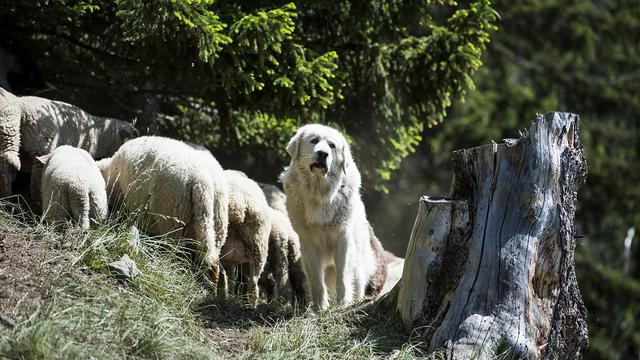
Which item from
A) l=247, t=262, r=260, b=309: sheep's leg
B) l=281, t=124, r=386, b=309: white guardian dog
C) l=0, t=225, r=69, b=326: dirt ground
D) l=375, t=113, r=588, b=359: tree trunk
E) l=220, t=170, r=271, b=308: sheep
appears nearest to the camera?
l=0, t=225, r=69, b=326: dirt ground

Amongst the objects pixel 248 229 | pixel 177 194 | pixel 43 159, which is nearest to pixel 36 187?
pixel 43 159

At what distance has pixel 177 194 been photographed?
824 cm

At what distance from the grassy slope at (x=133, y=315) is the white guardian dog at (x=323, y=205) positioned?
1132mm

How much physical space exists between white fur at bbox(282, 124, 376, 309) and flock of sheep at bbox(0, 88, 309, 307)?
0.73 metres

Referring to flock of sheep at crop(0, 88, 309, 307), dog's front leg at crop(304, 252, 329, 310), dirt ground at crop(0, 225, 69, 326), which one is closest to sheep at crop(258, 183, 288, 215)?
flock of sheep at crop(0, 88, 309, 307)

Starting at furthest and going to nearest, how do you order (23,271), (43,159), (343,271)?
1. (343,271)
2. (43,159)
3. (23,271)

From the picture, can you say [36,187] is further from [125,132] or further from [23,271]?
[23,271]

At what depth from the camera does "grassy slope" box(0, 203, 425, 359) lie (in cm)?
567

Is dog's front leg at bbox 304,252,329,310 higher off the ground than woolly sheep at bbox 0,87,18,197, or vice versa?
woolly sheep at bbox 0,87,18,197

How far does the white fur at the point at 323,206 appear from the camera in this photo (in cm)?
861

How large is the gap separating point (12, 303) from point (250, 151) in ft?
22.2

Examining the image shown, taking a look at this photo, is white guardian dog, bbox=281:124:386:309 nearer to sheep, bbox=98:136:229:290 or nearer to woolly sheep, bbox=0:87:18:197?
sheep, bbox=98:136:229:290

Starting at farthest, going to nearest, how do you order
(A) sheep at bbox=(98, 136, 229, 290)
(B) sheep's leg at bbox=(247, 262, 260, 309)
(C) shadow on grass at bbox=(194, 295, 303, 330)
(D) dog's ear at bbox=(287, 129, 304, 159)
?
(B) sheep's leg at bbox=(247, 262, 260, 309) → (D) dog's ear at bbox=(287, 129, 304, 159) → (A) sheep at bbox=(98, 136, 229, 290) → (C) shadow on grass at bbox=(194, 295, 303, 330)

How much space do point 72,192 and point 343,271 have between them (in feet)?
9.13
